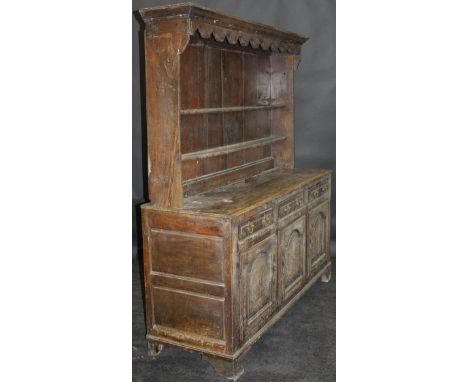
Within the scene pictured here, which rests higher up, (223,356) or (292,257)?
(292,257)

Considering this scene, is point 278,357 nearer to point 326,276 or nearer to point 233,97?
point 326,276

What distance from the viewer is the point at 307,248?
138 inches

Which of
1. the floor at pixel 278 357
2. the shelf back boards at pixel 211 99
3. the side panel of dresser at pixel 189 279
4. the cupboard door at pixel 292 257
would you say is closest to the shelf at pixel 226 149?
Result: the shelf back boards at pixel 211 99

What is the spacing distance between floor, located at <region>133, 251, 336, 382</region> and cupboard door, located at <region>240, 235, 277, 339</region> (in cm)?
19

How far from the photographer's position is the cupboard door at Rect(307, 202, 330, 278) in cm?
355

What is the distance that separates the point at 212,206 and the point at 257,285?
0.51 meters

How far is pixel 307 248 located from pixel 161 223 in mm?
1246

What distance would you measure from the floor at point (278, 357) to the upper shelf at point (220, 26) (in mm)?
1724

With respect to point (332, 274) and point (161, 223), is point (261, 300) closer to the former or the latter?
point (161, 223)

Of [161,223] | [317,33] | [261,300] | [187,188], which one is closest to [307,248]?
[261,300]

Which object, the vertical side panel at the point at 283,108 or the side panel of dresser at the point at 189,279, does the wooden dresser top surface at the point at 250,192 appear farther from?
the vertical side panel at the point at 283,108

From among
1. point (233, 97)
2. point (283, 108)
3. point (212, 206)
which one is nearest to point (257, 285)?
point (212, 206)

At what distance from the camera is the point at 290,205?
3.16 m

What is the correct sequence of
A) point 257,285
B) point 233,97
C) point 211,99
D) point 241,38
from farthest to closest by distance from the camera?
point 233,97
point 211,99
point 241,38
point 257,285
